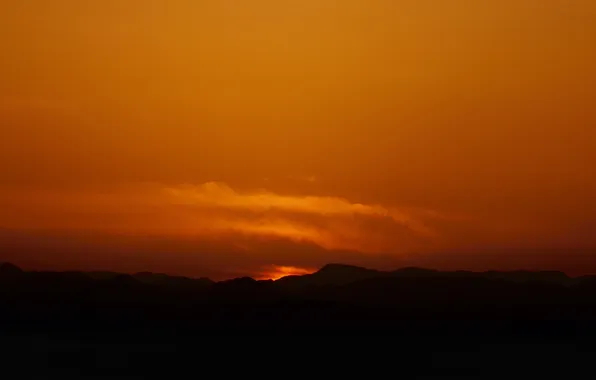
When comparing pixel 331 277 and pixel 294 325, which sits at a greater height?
pixel 331 277

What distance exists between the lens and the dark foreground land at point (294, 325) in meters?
48.6

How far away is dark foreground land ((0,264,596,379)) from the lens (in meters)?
48.6

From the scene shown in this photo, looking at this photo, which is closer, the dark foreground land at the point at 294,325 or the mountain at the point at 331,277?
the dark foreground land at the point at 294,325

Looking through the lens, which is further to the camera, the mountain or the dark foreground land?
the mountain

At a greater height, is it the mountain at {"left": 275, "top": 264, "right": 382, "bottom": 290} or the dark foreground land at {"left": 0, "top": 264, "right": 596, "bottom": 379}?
the mountain at {"left": 275, "top": 264, "right": 382, "bottom": 290}

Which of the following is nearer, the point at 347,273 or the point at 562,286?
the point at 562,286

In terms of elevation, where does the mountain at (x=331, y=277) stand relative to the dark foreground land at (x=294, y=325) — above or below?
above

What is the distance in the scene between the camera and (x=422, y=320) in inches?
2498

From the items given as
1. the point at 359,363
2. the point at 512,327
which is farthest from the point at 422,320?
the point at 359,363

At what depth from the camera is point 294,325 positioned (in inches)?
2365

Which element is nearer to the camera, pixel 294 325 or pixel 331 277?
pixel 294 325

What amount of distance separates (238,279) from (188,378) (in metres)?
24.3

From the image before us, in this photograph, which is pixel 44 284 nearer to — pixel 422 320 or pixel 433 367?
pixel 422 320

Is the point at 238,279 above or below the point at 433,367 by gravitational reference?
above
